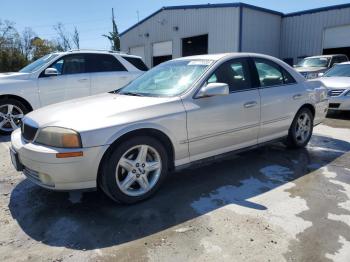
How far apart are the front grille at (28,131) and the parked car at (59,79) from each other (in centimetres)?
351

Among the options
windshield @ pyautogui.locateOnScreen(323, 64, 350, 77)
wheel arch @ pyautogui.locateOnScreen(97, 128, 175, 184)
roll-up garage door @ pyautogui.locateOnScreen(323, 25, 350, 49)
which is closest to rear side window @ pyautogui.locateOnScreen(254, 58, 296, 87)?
wheel arch @ pyautogui.locateOnScreen(97, 128, 175, 184)

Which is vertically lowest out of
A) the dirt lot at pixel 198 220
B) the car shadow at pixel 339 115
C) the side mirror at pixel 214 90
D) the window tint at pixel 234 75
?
the dirt lot at pixel 198 220

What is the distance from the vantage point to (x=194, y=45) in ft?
78.1

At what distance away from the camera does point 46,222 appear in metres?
3.16

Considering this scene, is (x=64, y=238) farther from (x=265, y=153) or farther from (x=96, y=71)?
(x=96, y=71)

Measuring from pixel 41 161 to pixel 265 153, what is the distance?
11.5 feet

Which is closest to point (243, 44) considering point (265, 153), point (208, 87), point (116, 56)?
point (116, 56)

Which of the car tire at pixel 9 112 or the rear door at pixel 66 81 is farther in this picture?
the rear door at pixel 66 81

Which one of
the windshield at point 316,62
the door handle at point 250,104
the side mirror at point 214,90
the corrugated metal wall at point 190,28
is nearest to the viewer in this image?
the side mirror at point 214,90

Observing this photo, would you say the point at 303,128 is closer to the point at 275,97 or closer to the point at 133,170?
the point at 275,97

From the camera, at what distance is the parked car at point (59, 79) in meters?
6.73

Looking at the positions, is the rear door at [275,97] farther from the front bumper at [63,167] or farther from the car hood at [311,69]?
the car hood at [311,69]

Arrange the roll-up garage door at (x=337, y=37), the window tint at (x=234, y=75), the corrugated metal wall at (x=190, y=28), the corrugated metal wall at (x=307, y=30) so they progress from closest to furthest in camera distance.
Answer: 1. the window tint at (x=234, y=75)
2. the roll-up garage door at (x=337, y=37)
3. the corrugated metal wall at (x=307, y=30)
4. the corrugated metal wall at (x=190, y=28)

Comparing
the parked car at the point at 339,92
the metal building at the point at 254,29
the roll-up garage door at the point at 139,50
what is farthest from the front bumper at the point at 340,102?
the roll-up garage door at the point at 139,50
